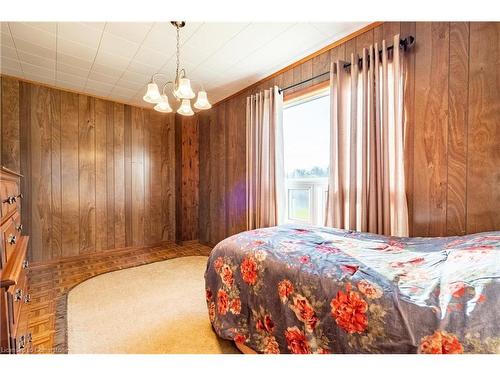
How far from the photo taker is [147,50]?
83.6 inches

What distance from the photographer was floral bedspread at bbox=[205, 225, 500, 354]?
2.16ft

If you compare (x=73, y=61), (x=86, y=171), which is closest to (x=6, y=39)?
(x=73, y=61)

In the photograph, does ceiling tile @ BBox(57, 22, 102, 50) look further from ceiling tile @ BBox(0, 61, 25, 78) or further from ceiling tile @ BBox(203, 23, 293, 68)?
ceiling tile @ BBox(0, 61, 25, 78)

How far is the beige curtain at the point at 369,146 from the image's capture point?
63.2 inches

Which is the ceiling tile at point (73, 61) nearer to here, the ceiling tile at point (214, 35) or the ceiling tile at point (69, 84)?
the ceiling tile at point (69, 84)

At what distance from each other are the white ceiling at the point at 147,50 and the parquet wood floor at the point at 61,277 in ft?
6.97

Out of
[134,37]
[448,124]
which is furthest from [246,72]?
[448,124]

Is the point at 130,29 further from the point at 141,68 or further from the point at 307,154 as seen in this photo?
the point at 307,154

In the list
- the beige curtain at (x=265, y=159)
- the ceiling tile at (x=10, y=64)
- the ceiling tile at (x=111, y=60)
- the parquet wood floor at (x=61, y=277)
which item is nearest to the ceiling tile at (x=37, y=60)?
the ceiling tile at (x=10, y=64)

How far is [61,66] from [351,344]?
11.5 ft

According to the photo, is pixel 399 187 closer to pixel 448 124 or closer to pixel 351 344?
pixel 448 124

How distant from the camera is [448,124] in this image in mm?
1473

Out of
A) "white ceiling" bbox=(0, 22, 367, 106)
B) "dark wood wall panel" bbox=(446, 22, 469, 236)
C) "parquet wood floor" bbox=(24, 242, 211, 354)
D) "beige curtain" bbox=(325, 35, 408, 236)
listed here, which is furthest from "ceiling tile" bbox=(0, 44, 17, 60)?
"dark wood wall panel" bbox=(446, 22, 469, 236)

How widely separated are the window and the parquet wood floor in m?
1.73
